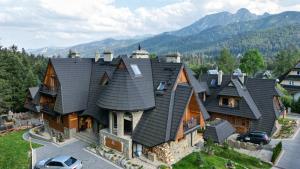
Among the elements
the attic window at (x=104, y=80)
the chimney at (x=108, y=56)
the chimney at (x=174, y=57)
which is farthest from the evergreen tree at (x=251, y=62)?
the attic window at (x=104, y=80)

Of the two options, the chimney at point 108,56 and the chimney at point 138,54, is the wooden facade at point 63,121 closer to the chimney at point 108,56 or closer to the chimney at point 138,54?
the chimney at point 108,56

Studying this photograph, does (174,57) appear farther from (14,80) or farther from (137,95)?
(14,80)

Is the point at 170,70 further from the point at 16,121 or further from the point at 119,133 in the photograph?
the point at 16,121

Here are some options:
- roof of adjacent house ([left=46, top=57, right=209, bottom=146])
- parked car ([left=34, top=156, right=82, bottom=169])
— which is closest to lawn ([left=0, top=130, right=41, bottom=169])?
parked car ([left=34, top=156, right=82, bottom=169])

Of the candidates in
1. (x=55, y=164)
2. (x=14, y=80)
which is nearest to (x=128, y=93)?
(x=55, y=164)

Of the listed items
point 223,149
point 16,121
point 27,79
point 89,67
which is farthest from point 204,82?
point 27,79
